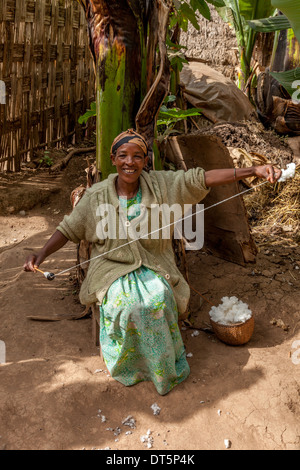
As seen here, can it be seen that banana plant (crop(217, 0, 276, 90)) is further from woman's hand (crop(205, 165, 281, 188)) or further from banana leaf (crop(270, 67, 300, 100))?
woman's hand (crop(205, 165, 281, 188))

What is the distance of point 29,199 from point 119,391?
141 inches

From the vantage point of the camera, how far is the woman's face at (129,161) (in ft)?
9.42

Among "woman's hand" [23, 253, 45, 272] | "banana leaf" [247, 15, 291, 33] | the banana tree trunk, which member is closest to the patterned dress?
"woman's hand" [23, 253, 45, 272]

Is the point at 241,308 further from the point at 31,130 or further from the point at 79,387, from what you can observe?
the point at 31,130

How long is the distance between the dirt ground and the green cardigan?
0.45 metres

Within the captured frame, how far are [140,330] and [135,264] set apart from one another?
0.39 metres

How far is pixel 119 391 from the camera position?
2.87 meters

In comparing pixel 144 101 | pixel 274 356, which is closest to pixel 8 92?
pixel 144 101

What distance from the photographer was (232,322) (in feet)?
10.9

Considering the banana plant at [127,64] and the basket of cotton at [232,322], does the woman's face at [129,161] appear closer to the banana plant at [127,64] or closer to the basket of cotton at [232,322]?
the banana plant at [127,64]

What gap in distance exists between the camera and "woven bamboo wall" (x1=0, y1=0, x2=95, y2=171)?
601cm

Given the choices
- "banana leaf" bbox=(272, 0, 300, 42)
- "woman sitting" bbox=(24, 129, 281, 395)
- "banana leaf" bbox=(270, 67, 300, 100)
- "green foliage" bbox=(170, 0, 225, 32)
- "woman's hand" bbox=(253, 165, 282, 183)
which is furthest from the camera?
"banana leaf" bbox=(270, 67, 300, 100)

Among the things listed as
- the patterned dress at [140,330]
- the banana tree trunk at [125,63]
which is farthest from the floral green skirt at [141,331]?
the banana tree trunk at [125,63]

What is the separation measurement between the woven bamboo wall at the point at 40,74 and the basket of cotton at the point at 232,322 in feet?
12.8
